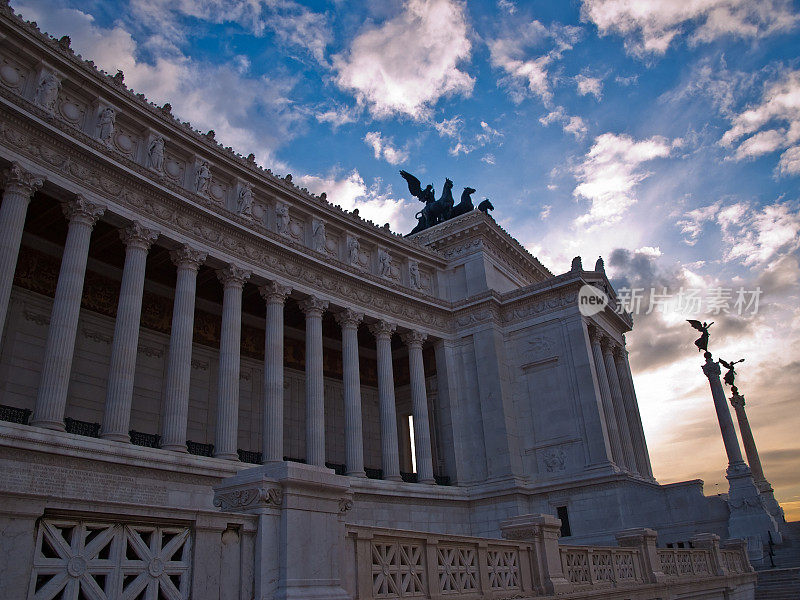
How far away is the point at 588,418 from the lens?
3238 cm

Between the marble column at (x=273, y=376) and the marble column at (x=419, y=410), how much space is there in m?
8.71

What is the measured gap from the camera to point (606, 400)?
1366 inches

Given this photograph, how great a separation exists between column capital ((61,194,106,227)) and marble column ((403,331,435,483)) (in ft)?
57.0

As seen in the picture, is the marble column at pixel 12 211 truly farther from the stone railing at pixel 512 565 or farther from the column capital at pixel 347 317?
the stone railing at pixel 512 565

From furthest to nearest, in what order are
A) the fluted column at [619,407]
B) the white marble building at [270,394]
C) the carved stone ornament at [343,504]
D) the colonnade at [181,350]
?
the fluted column at [619,407] < the colonnade at [181,350] < the carved stone ornament at [343,504] < the white marble building at [270,394]

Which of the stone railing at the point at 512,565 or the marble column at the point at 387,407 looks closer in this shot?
the stone railing at the point at 512,565

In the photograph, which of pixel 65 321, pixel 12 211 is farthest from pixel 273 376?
pixel 12 211

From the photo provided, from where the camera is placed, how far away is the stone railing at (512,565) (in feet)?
28.5

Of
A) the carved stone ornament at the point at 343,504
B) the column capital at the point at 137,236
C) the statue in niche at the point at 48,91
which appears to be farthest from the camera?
the column capital at the point at 137,236

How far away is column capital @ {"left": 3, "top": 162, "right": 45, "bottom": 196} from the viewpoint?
68.4 ft

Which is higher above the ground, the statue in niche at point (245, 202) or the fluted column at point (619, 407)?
the statue in niche at point (245, 202)

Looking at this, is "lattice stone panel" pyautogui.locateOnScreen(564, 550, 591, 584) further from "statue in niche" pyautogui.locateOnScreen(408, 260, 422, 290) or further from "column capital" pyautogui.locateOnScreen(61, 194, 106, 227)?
"statue in niche" pyautogui.locateOnScreen(408, 260, 422, 290)

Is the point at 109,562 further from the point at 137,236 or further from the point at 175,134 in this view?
the point at 175,134

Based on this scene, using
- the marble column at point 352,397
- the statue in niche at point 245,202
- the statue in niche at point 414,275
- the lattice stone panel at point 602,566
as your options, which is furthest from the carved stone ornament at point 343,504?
the statue in niche at point 414,275
